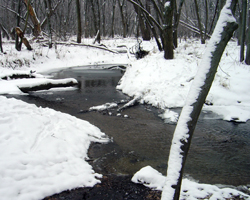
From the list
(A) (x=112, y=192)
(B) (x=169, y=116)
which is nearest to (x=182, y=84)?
(B) (x=169, y=116)

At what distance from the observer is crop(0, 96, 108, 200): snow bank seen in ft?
8.32

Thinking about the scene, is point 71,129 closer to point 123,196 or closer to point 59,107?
point 123,196

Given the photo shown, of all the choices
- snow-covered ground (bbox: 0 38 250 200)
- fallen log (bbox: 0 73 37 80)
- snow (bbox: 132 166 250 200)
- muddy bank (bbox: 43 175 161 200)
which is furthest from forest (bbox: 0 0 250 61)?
fallen log (bbox: 0 73 37 80)

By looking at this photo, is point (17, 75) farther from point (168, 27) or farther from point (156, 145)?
point (156, 145)

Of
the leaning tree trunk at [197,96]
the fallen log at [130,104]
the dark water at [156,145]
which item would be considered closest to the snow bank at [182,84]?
the fallen log at [130,104]

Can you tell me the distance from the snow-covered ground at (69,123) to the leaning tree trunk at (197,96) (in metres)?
1.64

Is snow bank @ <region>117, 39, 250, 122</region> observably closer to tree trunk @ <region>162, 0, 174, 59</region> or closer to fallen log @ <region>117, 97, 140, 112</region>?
fallen log @ <region>117, 97, 140, 112</region>

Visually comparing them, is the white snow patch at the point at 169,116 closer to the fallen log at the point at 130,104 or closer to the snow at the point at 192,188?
the fallen log at the point at 130,104

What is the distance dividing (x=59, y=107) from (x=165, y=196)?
18.8 ft

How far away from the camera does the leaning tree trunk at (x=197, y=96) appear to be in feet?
4.79

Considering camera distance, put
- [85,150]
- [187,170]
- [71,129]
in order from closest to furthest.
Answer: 1. [187,170]
2. [85,150]
3. [71,129]

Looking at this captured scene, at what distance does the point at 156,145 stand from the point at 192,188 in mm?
1586

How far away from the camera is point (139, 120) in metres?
5.72

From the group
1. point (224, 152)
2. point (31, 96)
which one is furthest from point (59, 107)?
point (224, 152)
